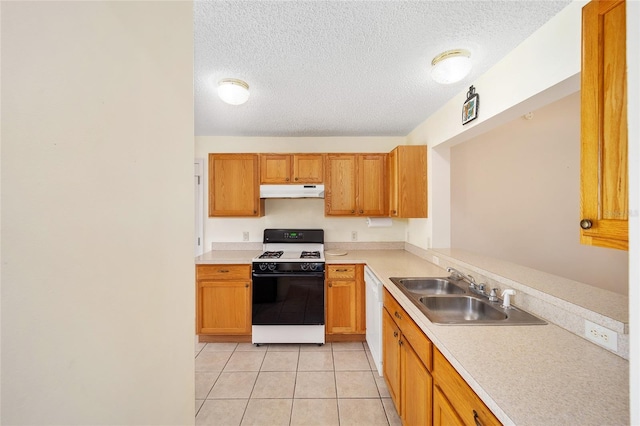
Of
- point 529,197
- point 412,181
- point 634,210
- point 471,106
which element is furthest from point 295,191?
point 529,197

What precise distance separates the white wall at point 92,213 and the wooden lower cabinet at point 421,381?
37.7 inches

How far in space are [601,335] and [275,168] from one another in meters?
2.88

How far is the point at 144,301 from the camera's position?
1.94 ft

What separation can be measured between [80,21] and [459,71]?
72.6 inches

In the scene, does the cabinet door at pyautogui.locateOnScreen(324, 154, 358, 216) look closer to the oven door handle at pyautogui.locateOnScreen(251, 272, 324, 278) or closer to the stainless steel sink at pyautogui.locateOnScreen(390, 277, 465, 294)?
the oven door handle at pyautogui.locateOnScreen(251, 272, 324, 278)

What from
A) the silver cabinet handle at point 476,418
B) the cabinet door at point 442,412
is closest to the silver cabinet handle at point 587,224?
the silver cabinet handle at point 476,418

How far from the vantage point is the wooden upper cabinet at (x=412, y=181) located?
2754mm

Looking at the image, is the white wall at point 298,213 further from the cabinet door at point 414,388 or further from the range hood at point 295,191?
the cabinet door at point 414,388

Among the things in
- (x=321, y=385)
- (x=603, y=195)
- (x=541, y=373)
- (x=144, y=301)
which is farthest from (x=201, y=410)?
(x=603, y=195)

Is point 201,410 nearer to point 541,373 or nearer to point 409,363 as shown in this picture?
point 409,363

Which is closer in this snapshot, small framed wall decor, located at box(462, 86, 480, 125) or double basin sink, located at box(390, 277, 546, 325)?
double basin sink, located at box(390, 277, 546, 325)

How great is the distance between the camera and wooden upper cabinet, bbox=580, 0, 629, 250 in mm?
699

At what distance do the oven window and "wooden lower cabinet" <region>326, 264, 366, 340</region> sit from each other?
0.44 ft

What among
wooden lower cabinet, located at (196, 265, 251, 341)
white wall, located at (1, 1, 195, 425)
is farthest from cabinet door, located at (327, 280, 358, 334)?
white wall, located at (1, 1, 195, 425)
